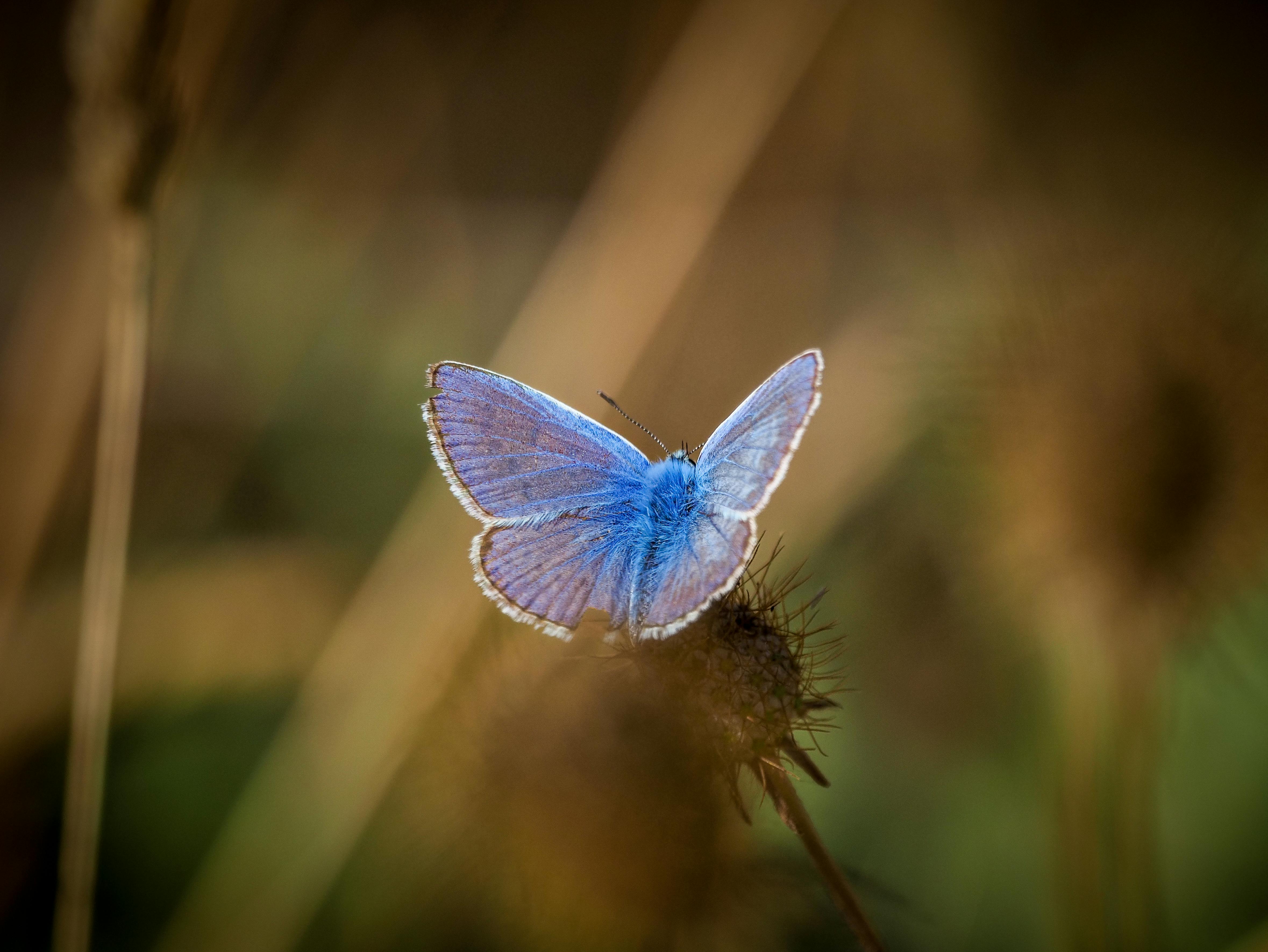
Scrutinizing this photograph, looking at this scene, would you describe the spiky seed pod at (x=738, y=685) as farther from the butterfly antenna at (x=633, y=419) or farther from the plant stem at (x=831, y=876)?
the butterfly antenna at (x=633, y=419)

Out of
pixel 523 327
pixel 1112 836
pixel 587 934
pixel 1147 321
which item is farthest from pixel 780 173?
pixel 587 934

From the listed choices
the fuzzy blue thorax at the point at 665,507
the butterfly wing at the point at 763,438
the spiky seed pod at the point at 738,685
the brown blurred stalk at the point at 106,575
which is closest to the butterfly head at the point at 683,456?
the fuzzy blue thorax at the point at 665,507

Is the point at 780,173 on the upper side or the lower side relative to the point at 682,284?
upper

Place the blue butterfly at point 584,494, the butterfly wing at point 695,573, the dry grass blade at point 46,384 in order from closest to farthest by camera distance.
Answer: the butterfly wing at point 695,573
the blue butterfly at point 584,494
the dry grass blade at point 46,384

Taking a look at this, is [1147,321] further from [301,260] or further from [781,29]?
[301,260]

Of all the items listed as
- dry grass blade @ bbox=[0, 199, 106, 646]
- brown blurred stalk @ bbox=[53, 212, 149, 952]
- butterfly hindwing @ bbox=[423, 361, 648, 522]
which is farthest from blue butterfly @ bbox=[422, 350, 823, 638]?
dry grass blade @ bbox=[0, 199, 106, 646]

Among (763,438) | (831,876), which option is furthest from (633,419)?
(831,876)

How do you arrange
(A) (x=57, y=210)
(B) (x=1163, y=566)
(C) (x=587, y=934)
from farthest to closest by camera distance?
(A) (x=57, y=210) → (B) (x=1163, y=566) → (C) (x=587, y=934)
